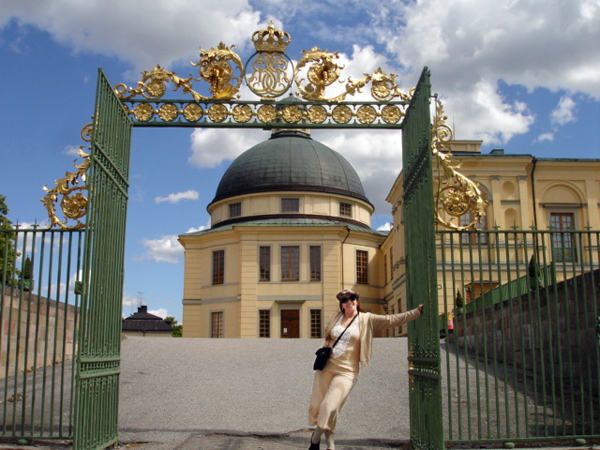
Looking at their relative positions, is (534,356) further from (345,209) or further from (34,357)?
(345,209)

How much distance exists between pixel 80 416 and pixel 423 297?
13.4 feet

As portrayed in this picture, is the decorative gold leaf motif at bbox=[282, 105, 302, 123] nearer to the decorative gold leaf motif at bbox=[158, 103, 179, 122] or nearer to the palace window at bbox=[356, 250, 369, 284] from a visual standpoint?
the decorative gold leaf motif at bbox=[158, 103, 179, 122]

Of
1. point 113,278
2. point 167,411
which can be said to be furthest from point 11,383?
point 113,278

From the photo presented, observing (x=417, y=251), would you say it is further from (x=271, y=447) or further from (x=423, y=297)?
(x=271, y=447)

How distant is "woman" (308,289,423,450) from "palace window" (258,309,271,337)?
97.3 ft

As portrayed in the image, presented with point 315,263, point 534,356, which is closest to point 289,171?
point 315,263

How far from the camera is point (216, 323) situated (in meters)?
38.2

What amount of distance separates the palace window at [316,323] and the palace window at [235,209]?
8010 millimetres

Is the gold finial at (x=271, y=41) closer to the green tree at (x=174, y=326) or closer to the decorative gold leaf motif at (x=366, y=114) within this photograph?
the decorative gold leaf motif at (x=366, y=114)

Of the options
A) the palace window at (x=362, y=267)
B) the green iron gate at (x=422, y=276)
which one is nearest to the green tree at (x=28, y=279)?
the green iron gate at (x=422, y=276)

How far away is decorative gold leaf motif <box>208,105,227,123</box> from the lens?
30.1 feet

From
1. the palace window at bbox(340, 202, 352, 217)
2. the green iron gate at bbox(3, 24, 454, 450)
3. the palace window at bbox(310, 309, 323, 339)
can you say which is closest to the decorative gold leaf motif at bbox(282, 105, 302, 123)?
the green iron gate at bbox(3, 24, 454, 450)

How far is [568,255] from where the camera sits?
2305cm

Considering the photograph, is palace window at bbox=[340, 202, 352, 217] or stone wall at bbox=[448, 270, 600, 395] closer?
stone wall at bbox=[448, 270, 600, 395]
